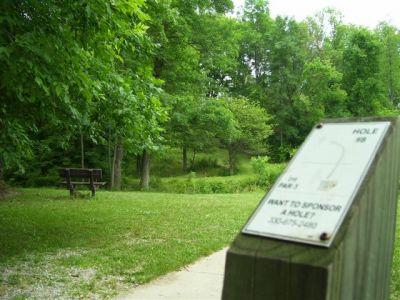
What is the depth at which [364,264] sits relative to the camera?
7.83ft

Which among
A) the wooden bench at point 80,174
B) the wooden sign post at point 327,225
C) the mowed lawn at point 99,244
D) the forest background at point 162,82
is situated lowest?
the mowed lawn at point 99,244

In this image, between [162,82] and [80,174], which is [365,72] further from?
[162,82]

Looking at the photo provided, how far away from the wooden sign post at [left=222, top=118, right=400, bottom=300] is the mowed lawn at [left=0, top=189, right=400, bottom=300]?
325 centimetres

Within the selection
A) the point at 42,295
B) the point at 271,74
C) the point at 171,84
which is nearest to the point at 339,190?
the point at 42,295

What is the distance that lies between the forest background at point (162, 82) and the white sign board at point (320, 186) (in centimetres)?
380

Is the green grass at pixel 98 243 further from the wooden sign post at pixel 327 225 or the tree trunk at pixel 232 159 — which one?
the tree trunk at pixel 232 159

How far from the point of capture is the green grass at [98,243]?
18.3ft

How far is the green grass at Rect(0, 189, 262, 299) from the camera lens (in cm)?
558

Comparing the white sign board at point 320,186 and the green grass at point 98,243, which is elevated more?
the white sign board at point 320,186

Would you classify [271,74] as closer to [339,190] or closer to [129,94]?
[129,94]

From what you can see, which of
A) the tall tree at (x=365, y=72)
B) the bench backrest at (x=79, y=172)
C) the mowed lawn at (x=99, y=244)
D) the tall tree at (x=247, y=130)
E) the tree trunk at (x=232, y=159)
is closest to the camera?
the mowed lawn at (x=99, y=244)

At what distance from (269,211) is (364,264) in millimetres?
564

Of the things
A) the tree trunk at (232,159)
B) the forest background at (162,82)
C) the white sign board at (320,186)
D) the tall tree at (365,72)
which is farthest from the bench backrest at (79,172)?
the tall tree at (365,72)

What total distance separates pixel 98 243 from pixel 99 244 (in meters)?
0.09
